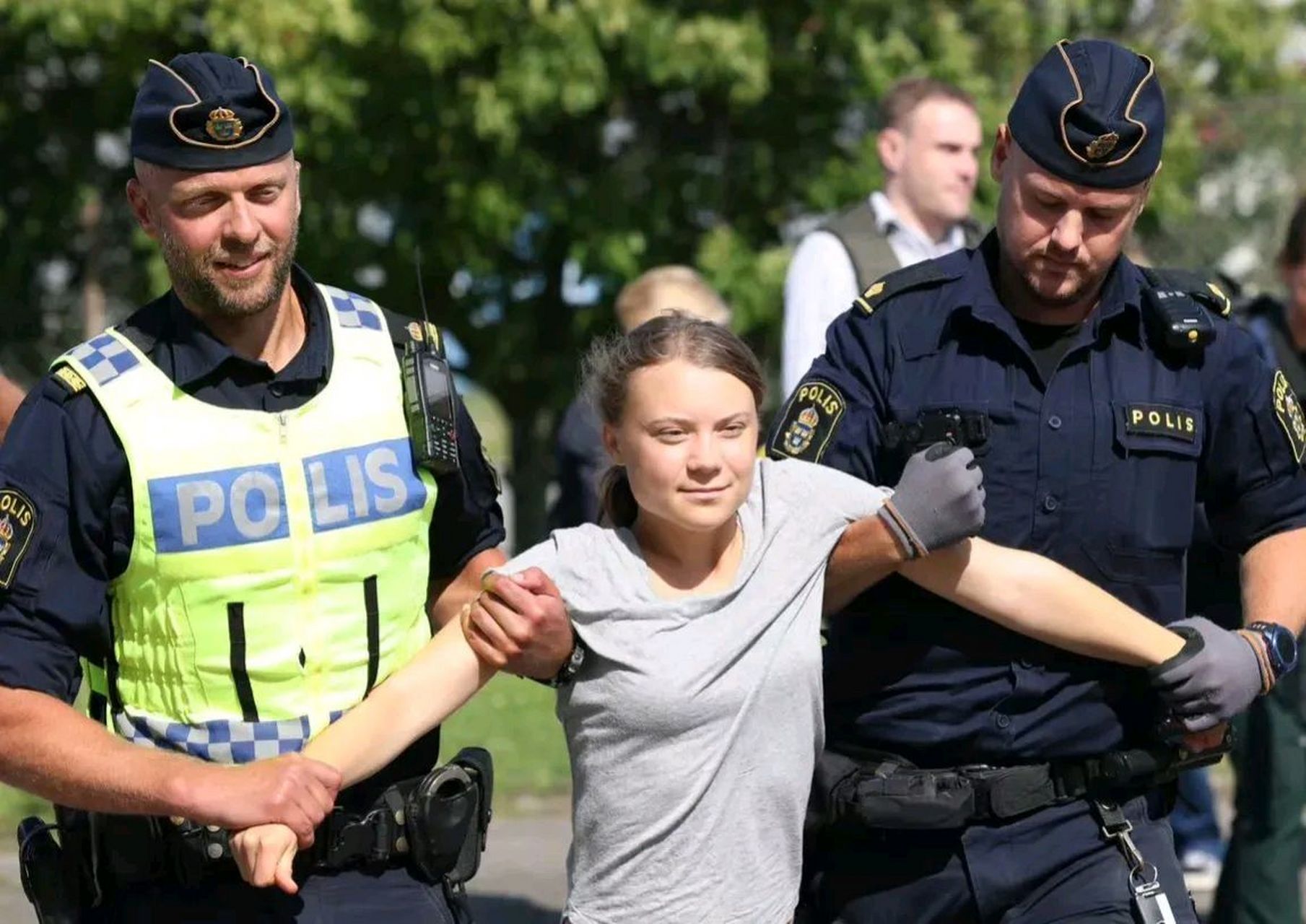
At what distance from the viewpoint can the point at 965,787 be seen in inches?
146

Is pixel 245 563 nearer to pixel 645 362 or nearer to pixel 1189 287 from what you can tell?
pixel 645 362

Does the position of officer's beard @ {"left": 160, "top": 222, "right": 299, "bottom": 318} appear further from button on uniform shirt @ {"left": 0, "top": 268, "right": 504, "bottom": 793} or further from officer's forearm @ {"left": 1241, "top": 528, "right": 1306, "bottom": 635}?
officer's forearm @ {"left": 1241, "top": 528, "right": 1306, "bottom": 635}

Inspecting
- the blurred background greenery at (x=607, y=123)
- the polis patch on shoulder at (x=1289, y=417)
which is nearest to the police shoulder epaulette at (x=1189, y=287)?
the polis patch on shoulder at (x=1289, y=417)

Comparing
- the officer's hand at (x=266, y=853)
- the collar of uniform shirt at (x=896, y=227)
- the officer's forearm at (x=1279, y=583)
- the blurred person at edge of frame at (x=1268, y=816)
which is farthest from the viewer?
the collar of uniform shirt at (x=896, y=227)

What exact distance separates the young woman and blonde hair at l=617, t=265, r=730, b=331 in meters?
3.35

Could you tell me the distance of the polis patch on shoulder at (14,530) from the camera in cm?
330

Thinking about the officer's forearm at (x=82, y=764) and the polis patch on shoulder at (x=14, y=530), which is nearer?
the officer's forearm at (x=82, y=764)

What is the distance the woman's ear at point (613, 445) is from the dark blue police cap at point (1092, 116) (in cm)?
82

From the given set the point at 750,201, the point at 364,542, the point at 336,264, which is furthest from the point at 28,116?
the point at 364,542

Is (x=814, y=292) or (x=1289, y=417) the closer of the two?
(x=1289, y=417)

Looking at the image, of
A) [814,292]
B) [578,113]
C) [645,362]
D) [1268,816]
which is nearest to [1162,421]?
[645,362]

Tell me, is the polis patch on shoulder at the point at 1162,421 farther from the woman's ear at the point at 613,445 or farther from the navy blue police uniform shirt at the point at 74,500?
the navy blue police uniform shirt at the point at 74,500

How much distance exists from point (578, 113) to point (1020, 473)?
10.4 m

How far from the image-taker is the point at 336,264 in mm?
14602
